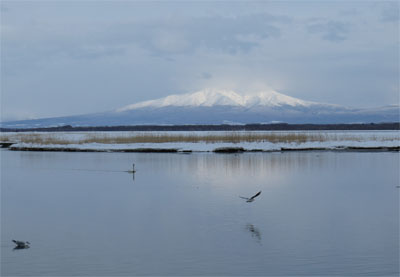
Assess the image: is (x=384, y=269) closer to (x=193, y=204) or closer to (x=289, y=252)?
(x=289, y=252)

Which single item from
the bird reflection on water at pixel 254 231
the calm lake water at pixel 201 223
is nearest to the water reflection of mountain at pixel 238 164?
the calm lake water at pixel 201 223

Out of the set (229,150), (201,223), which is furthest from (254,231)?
(229,150)

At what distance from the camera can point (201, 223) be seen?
47.6ft

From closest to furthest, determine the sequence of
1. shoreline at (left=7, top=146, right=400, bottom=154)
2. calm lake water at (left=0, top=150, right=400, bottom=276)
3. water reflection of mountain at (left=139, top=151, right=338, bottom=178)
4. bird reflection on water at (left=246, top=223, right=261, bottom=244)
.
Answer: calm lake water at (left=0, top=150, right=400, bottom=276) < bird reflection on water at (left=246, top=223, right=261, bottom=244) < water reflection of mountain at (left=139, top=151, right=338, bottom=178) < shoreline at (left=7, top=146, right=400, bottom=154)

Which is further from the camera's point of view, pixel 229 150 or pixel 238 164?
pixel 229 150

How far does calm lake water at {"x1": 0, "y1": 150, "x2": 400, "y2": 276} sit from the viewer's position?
1078cm

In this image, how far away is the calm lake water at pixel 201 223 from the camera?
1078cm

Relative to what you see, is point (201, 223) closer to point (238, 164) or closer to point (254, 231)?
point (254, 231)

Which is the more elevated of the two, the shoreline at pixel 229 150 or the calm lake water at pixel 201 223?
the shoreline at pixel 229 150

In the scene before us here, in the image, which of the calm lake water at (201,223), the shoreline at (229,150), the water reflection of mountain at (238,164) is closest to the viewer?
the calm lake water at (201,223)

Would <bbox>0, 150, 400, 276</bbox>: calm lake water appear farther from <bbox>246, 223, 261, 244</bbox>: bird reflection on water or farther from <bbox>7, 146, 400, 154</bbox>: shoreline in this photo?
<bbox>7, 146, 400, 154</bbox>: shoreline

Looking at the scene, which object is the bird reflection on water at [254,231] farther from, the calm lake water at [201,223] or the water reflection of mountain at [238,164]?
the water reflection of mountain at [238,164]

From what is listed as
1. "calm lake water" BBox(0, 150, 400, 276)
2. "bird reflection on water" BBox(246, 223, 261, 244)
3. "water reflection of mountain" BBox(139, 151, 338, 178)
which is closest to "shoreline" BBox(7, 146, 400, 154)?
"water reflection of mountain" BBox(139, 151, 338, 178)

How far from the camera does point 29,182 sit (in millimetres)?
24016
